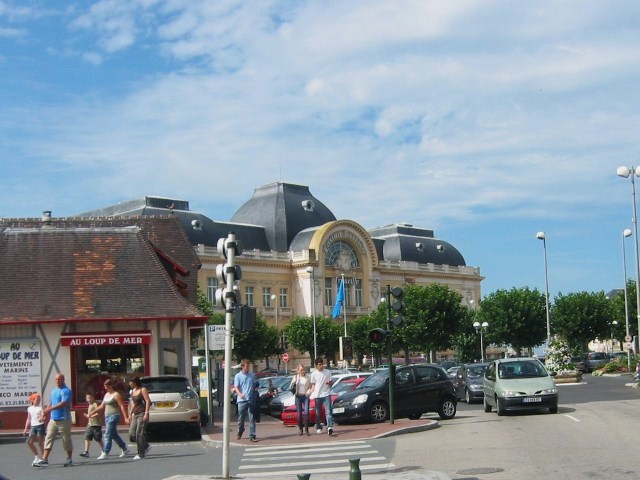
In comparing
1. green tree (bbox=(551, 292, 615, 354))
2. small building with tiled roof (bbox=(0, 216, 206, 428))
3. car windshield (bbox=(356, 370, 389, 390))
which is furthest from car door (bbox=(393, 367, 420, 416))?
green tree (bbox=(551, 292, 615, 354))

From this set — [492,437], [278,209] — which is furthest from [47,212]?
[278,209]

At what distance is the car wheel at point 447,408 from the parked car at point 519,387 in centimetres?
122

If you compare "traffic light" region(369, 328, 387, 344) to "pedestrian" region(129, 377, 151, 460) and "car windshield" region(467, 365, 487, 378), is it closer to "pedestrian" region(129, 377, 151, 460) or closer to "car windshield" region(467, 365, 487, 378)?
"pedestrian" region(129, 377, 151, 460)

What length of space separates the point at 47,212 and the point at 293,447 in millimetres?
21834

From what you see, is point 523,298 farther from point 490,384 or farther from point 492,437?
point 492,437

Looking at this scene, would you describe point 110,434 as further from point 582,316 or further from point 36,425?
point 582,316

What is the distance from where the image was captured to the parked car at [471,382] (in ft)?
116

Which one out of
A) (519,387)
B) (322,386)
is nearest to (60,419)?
(322,386)

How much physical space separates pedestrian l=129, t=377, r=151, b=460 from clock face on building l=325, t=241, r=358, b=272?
83237mm

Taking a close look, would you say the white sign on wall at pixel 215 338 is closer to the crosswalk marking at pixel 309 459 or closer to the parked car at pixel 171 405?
the parked car at pixel 171 405

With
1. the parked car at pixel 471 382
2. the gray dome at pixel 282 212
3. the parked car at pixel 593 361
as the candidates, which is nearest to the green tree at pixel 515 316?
the parked car at pixel 593 361

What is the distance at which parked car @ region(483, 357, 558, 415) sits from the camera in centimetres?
2648

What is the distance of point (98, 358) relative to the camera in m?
29.9

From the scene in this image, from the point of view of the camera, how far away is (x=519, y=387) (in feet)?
88.1
